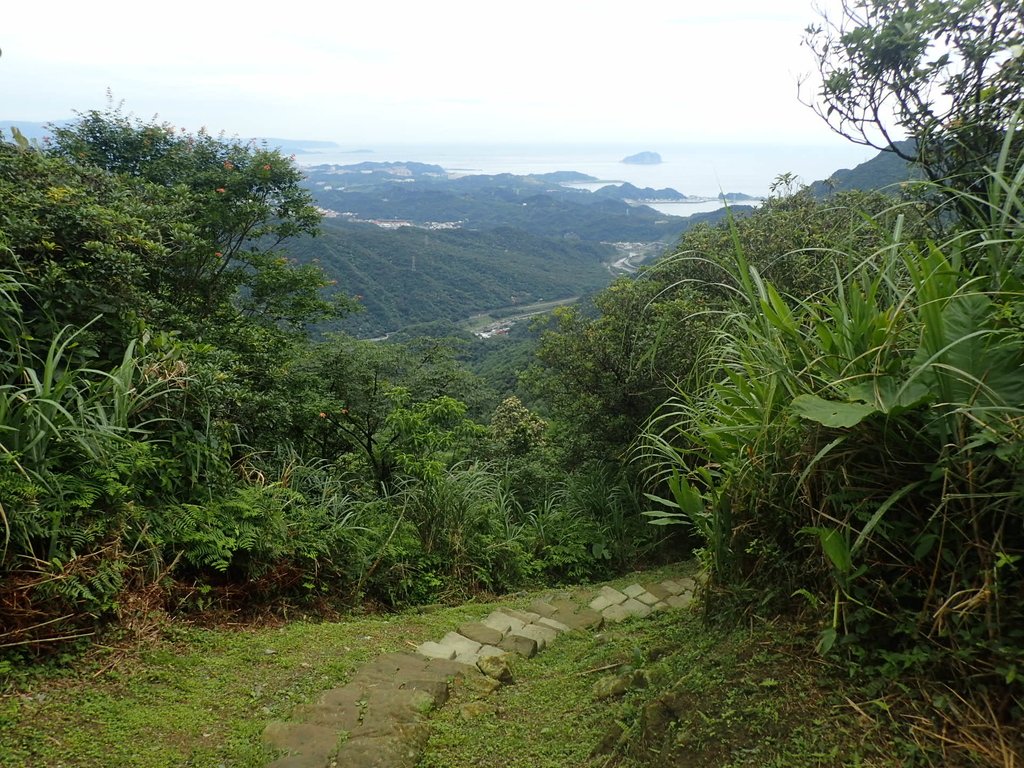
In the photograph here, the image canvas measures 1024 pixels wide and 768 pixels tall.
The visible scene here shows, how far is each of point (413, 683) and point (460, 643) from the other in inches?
28.7

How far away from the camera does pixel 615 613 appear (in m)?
3.54

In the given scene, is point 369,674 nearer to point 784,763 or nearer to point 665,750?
point 665,750

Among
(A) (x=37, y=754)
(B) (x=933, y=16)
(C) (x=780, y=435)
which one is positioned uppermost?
(B) (x=933, y=16)

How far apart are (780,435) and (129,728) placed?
215 cm

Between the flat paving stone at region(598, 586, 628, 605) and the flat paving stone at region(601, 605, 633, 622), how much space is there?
4.5 inches

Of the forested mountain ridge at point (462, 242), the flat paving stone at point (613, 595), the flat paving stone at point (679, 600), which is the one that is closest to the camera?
the flat paving stone at point (679, 600)

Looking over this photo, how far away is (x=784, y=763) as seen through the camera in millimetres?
1349

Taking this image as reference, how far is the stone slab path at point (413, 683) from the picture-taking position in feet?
5.90

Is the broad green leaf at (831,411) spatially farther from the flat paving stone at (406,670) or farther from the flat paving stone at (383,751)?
the flat paving stone at (406,670)

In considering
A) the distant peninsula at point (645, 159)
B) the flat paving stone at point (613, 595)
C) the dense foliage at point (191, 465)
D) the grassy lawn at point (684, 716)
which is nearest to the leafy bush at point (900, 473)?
the grassy lawn at point (684, 716)

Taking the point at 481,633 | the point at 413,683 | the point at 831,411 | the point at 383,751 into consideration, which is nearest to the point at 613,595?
the point at 481,633

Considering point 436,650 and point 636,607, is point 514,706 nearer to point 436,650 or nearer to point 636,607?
point 436,650

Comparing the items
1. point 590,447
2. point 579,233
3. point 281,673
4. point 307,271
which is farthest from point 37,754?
point 579,233

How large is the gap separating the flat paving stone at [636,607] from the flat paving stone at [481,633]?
80 cm
